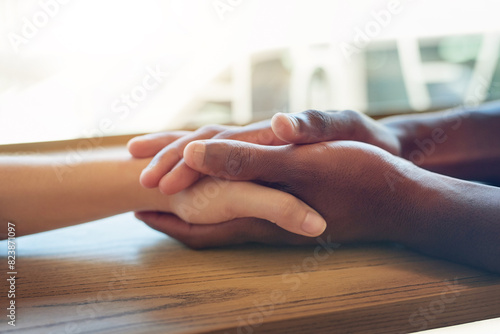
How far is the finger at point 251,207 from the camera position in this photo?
1.84 ft

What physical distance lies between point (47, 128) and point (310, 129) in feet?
2.12

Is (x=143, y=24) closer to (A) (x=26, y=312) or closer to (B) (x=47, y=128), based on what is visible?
(B) (x=47, y=128)

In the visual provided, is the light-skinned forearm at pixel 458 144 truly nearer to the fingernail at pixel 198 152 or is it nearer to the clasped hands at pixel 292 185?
the clasped hands at pixel 292 185

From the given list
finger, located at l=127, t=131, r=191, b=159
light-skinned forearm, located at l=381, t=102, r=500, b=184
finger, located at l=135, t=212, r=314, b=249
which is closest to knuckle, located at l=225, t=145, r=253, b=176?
finger, located at l=135, t=212, r=314, b=249

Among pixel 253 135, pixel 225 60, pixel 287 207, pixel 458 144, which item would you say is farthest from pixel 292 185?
pixel 225 60

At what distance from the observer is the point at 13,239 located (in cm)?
70

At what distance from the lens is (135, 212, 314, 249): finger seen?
624mm

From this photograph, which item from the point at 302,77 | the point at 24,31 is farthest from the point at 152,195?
the point at 302,77

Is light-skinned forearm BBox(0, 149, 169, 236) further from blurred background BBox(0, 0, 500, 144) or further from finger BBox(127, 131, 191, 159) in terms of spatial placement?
blurred background BBox(0, 0, 500, 144)

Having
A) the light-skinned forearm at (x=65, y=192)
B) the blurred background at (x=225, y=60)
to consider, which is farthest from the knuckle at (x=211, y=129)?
the blurred background at (x=225, y=60)

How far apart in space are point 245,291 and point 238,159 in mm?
167

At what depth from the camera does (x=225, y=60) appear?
116cm

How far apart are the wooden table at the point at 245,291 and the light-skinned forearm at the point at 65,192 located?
6 centimetres

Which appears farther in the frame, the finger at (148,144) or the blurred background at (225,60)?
the blurred background at (225,60)
